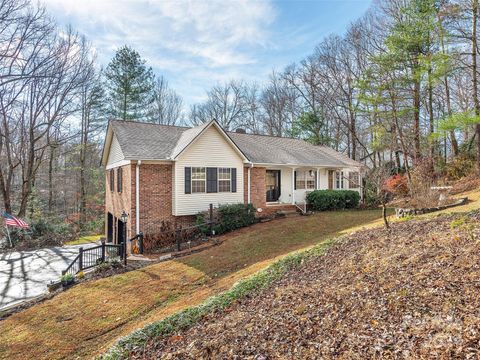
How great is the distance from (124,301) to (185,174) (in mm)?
7335

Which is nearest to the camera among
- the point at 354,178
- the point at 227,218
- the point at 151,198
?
the point at 151,198

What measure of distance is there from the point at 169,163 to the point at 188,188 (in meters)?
1.54

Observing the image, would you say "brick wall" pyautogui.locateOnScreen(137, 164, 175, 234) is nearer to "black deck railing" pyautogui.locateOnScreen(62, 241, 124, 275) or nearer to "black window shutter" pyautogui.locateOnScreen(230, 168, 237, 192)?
"black deck railing" pyautogui.locateOnScreen(62, 241, 124, 275)

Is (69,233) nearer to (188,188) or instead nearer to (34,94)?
(34,94)

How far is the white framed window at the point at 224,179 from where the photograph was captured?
50.1ft

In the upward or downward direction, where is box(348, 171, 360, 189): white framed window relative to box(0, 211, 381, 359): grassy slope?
upward

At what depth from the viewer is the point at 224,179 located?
1545cm

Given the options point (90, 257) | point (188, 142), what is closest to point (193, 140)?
point (188, 142)

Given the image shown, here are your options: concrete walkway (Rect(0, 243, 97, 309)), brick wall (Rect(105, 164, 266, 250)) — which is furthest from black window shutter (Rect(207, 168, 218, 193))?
concrete walkway (Rect(0, 243, 97, 309))

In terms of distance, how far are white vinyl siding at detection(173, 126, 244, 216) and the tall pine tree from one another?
17.7 meters

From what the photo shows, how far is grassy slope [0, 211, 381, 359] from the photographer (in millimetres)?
6145

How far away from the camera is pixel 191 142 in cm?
1409

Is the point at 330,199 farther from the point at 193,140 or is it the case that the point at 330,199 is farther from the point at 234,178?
the point at 193,140

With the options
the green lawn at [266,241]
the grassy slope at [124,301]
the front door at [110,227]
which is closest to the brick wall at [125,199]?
the front door at [110,227]
